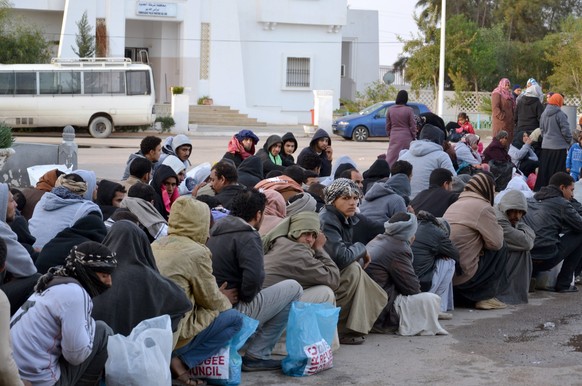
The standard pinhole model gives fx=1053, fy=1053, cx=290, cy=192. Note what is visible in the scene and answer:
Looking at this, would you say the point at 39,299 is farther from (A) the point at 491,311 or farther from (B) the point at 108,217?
(A) the point at 491,311

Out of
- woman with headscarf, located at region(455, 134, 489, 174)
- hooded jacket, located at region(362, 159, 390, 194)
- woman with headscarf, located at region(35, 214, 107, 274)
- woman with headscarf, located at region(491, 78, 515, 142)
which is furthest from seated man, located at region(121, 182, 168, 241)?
woman with headscarf, located at region(491, 78, 515, 142)

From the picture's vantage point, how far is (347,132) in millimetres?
35000

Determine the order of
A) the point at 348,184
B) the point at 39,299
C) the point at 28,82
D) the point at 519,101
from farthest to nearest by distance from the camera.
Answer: the point at 28,82 < the point at 519,101 < the point at 348,184 < the point at 39,299

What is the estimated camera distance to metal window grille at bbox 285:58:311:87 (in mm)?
43719

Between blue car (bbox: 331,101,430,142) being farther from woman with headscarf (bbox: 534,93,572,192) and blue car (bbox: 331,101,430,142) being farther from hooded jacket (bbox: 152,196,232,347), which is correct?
hooded jacket (bbox: 152,196,232,347)

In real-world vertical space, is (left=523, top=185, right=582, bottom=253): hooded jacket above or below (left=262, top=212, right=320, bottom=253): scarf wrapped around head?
below

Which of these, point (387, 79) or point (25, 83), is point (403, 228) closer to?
point (25, 83)

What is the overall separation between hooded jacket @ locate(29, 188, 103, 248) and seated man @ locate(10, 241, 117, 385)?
2.22m

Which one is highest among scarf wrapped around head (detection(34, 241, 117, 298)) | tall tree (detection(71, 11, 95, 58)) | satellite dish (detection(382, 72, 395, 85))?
tall tree (detection(71, 11, 95, 58))

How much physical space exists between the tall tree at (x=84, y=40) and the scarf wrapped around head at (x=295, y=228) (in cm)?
3046

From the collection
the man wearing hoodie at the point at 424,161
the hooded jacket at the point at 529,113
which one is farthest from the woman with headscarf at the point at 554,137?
the man wearing hoodie at the point at 424,161

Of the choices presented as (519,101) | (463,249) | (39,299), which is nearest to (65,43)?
(519,101)

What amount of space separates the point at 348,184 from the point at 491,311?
244 cm

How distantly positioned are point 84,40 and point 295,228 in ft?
102
